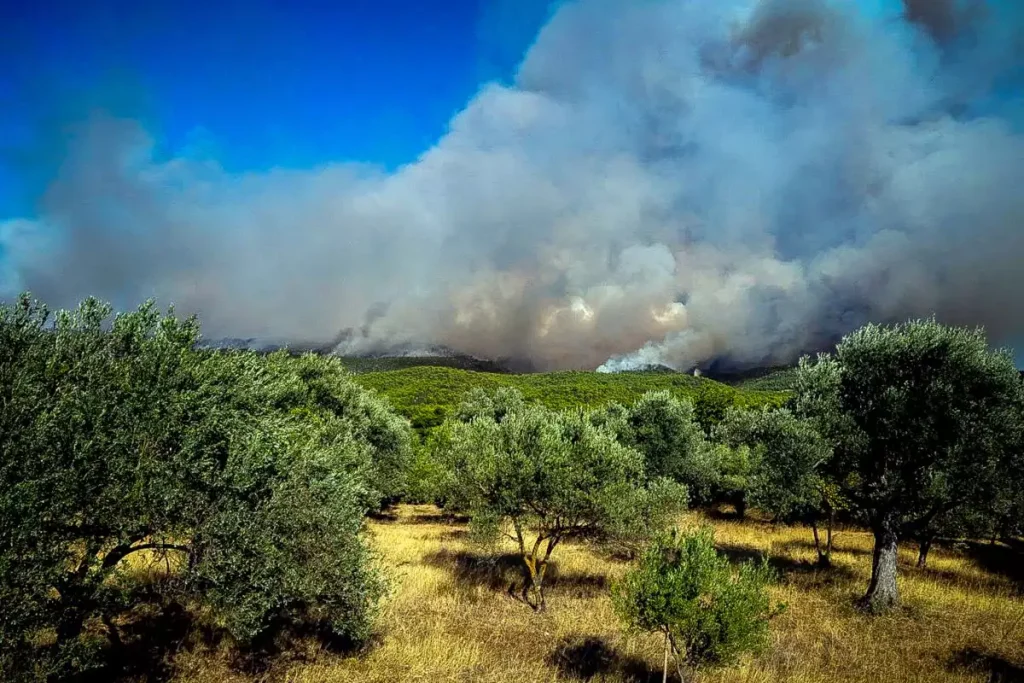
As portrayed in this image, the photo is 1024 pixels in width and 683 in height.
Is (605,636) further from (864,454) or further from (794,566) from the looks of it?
(794,566)

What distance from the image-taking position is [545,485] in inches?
854

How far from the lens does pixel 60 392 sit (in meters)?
11.4

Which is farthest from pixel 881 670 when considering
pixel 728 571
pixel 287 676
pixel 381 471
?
pixel 381 471

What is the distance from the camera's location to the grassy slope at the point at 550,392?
93375 mm

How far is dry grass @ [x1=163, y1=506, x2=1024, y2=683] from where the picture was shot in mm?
15781

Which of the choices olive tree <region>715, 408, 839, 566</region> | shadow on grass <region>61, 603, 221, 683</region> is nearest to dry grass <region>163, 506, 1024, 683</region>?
shadow on grass <region>61, 603, 221, 683</region>

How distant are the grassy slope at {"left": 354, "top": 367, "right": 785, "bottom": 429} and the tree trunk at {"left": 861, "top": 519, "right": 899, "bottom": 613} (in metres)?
60.6

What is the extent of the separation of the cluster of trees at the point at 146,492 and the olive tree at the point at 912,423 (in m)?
21.4

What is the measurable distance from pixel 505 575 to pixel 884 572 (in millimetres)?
17475

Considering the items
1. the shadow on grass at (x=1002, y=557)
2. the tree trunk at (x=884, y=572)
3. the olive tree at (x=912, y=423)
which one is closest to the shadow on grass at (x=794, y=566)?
the tree trunk at (x=884, y=572)

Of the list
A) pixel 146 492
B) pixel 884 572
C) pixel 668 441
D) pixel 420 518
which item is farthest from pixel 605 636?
pixel 420 518

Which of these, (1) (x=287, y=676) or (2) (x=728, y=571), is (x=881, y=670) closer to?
(2) (x=728, y=571)

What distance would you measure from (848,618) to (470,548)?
21130mm

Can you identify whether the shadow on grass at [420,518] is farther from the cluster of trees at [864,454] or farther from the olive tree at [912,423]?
the olive tree at [912,423]
